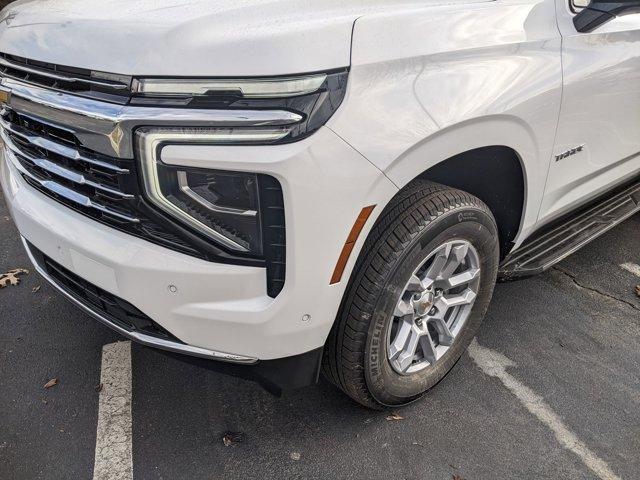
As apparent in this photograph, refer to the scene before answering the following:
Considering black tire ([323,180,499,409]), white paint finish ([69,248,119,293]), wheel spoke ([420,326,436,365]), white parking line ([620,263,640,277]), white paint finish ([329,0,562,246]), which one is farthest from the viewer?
white parking line ([620,263,640,277])

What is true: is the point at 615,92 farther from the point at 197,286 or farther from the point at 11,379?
the point at 11,379

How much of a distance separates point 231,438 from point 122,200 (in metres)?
1.13

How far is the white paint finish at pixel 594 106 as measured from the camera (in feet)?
7.43

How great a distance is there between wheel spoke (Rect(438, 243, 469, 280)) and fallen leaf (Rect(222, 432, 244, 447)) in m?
1.05

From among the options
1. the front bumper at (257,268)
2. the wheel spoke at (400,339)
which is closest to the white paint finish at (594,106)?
the wheel spoke at (400,339)

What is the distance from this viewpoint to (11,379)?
256 cm

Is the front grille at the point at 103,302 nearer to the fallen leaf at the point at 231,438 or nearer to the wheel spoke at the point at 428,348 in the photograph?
the fallen leaf at the point at 231,438

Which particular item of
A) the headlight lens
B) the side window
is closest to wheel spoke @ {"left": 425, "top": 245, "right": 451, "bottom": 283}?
the headlight lens

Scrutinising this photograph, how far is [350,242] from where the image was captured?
5.65 feet

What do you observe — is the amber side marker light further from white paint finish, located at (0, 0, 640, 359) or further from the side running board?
the side running board

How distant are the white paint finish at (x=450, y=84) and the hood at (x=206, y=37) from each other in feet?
0.38

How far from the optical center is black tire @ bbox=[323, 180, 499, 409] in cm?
193

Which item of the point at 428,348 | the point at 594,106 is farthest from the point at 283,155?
the point at 594,106

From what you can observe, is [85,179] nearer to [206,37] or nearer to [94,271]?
[94,271]
